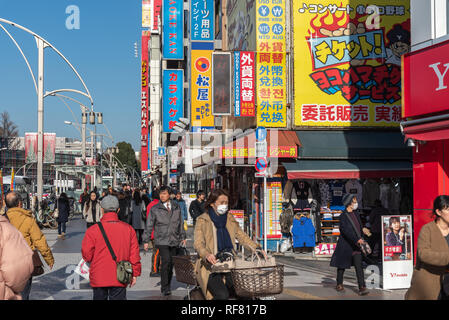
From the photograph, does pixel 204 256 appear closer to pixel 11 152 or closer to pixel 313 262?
pixel 313 262

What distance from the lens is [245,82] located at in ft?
64.3

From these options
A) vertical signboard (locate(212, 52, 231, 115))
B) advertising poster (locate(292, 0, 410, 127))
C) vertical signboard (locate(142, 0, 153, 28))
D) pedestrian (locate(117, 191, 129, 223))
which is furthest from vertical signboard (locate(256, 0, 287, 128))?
vertical signboard (locate(142, 0, 153, 28))

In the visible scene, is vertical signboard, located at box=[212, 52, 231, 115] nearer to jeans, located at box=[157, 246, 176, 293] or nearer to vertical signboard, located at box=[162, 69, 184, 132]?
jeans, located at box=[157, 246, 176, 293]

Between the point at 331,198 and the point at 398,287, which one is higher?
the point at 331,198

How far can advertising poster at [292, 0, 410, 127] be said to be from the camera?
19.3 metres

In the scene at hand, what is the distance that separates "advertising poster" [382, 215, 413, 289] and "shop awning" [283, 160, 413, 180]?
18.0 ft

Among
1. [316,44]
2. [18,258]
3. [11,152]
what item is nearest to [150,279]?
[18,258]

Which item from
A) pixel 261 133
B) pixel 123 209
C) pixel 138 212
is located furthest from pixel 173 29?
pixel 261 133

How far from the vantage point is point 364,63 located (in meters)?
19.3

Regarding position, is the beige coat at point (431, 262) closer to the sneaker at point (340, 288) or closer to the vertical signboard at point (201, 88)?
the sneaker at point (340, 288)

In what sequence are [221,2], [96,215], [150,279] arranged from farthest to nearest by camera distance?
[221,2] < [96,215] < [150,279]

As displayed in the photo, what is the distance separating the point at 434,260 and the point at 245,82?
14058 millimetres
